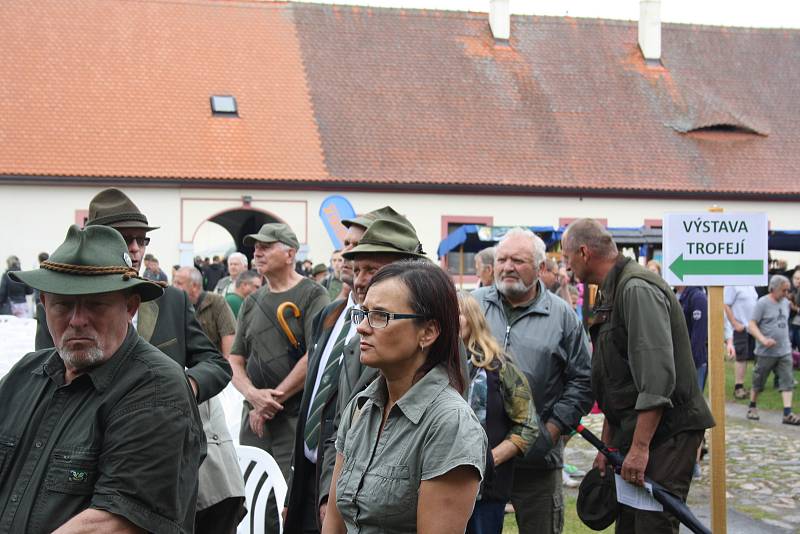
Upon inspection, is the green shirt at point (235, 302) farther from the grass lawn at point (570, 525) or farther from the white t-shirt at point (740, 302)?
the white t-shirt at point (740, 302)

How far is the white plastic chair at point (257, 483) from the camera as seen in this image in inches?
203

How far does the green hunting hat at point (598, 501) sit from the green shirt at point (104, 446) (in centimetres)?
300

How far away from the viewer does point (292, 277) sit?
6.62 metres

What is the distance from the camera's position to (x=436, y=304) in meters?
3.25

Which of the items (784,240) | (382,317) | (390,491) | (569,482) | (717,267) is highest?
(784,240)

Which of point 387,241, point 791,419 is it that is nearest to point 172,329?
point 387,241

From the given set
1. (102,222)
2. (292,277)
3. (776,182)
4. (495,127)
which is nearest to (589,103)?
(495,127)

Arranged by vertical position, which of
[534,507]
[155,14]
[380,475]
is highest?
[155,14]

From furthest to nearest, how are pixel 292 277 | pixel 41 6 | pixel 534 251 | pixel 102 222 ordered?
pixel 41 6
pixel 292 277
pixel 534 251
pixel 102 222

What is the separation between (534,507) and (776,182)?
3025cm

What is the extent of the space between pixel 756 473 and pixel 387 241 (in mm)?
7094

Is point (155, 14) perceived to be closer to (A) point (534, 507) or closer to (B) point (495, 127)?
(B) point (495, 127)

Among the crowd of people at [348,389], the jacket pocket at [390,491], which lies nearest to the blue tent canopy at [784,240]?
the crowd of people at [348,389]

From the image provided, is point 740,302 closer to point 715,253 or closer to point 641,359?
point 715,253
